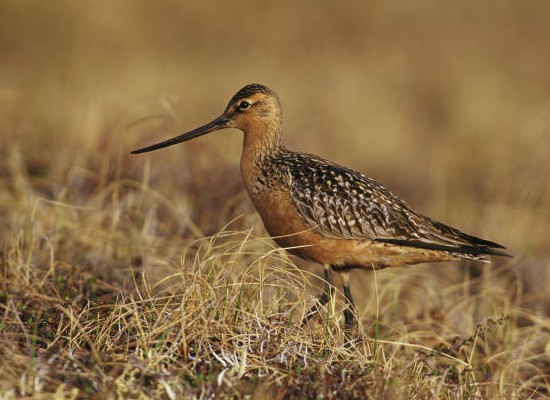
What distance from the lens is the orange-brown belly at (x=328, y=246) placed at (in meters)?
5.84

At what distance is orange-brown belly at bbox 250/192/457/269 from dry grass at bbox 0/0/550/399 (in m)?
0.20

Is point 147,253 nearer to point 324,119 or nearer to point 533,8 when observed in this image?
point 324,119

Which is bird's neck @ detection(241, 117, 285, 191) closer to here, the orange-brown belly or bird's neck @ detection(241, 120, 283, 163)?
bird's neck @ detection(241, 120, 283, 163)

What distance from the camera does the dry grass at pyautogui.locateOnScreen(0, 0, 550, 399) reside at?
4504 mm

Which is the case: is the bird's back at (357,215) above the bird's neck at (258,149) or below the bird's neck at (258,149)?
below

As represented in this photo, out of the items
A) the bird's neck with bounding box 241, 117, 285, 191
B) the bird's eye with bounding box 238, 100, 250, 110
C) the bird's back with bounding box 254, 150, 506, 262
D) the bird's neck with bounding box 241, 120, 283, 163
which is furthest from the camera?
the bird's eye with bounding box 238, 100, 250, 110

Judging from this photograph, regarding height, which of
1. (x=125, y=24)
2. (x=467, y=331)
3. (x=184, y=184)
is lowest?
(x=467, y=331)

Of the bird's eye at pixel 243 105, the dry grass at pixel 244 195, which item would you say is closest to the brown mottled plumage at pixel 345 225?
the dry grass at pixel 244 195

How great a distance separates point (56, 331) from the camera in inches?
186

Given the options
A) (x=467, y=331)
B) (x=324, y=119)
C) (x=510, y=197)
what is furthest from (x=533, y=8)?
(x=467, y=331)

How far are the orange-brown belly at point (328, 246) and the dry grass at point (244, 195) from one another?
198mm

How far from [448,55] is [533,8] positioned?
2.50 m

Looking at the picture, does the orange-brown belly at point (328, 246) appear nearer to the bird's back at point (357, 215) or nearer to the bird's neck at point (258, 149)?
the bird's back at point (357, 215)

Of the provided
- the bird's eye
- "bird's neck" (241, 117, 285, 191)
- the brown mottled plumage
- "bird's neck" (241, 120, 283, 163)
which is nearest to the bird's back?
the brown mottled plumage
